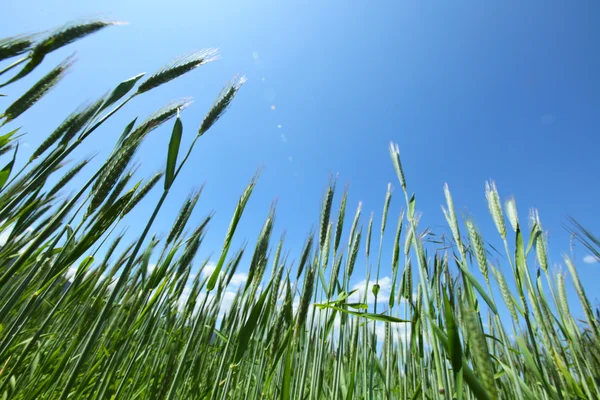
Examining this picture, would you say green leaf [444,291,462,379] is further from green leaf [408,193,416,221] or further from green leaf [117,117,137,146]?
green leaf [117,117,137,146]

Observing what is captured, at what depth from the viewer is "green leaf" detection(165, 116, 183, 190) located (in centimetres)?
85

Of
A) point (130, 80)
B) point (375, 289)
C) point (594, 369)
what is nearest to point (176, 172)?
point (130, 80)

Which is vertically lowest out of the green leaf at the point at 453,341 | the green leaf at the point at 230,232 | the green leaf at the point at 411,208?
the green leaf at the point at 453,341

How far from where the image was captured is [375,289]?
1.49 metres

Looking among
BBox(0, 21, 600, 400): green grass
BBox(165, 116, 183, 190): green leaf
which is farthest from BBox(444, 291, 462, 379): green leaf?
BBox(165, 116, 183, 190): green leaf

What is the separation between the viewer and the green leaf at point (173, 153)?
2.80ft

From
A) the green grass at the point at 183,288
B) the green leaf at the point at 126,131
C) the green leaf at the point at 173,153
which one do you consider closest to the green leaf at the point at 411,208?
the green grass at the point at 183,288

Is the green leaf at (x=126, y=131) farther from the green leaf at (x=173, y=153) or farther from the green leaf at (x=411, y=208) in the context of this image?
the green leaf at (x=411, y=208)

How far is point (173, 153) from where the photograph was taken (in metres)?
0.86

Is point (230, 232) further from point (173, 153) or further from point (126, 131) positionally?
point (126, 131)

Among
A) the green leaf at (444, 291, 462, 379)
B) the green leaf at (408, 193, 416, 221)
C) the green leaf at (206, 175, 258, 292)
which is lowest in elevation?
the green leaf at (444, 291, 462, 379)

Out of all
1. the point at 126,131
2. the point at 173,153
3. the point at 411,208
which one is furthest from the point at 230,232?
the point at 411,208

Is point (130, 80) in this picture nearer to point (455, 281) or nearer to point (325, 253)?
point (325, 253)

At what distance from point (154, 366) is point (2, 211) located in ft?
3.68
